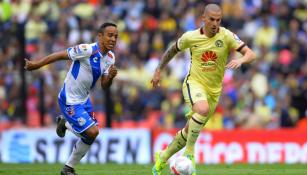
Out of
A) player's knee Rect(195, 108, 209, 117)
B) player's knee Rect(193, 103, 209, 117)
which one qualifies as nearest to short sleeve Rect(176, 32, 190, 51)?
player's knee Rect(193, 103, 209, 117)

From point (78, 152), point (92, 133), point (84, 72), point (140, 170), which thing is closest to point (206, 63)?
point (84, 72)

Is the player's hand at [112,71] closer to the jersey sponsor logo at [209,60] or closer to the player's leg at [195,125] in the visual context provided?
the player's leg at [195,125]

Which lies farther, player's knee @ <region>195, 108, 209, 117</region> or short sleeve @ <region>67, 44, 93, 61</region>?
short sleeve @ <region>67, 44, 93, 61</region>

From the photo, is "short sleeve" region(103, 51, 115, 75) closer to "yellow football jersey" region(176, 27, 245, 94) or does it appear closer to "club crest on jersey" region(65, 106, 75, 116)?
"club crest on jersey" region(65, 106, 75, 116)

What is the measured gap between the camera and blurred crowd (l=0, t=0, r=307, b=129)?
24.1m

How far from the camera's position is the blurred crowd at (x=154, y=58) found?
2408 centimetres

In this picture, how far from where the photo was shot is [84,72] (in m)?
14.4

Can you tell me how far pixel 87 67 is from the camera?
14.4 m

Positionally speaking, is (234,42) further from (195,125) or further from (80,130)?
(80,130)

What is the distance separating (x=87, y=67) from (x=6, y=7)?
49.1 ft

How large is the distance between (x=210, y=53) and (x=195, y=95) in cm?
71

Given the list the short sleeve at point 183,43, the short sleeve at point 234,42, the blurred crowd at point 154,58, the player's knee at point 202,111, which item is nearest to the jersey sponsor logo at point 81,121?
the player's knee at point 202,111

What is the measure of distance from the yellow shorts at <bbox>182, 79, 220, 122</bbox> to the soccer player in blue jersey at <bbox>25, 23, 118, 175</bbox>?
1.23 meters

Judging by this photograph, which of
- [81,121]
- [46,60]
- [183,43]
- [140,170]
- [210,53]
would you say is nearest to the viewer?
[46,60]
